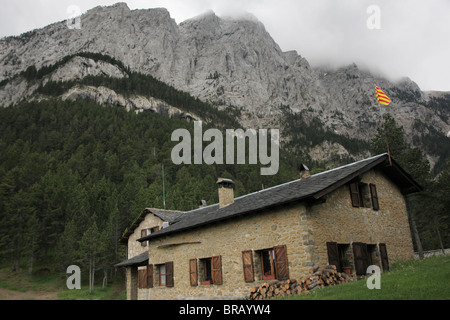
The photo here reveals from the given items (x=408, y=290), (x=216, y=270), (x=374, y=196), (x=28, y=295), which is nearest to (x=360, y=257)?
(x=374, y=196)

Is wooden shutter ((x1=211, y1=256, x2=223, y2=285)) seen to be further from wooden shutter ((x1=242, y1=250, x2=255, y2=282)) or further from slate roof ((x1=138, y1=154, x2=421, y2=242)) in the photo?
slate roof ((x1=138, y1=154, x2=421, y2=242))

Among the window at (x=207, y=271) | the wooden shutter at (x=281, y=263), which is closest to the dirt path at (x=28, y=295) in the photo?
the window at (x=207, y=271)

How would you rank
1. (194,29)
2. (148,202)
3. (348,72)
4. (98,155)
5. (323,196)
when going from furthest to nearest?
(348,72) → (194,29) → (98,155) → (148,202) → (323,196)

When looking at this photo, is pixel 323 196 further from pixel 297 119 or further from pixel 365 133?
pixel 365 133

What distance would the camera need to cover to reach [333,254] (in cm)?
1323

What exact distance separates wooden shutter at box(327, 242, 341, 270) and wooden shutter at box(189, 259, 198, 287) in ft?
22.6

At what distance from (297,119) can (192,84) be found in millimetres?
50330

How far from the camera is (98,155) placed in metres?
67.3

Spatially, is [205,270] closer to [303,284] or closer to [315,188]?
[303,284]

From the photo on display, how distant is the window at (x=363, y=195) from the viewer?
15391 mm

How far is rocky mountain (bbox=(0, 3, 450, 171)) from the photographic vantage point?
5571 inches

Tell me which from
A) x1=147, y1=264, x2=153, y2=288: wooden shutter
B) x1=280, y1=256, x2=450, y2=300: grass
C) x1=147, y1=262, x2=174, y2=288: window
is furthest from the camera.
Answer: x1=147, y1=264, x2=153, y2=288: wooden shutter

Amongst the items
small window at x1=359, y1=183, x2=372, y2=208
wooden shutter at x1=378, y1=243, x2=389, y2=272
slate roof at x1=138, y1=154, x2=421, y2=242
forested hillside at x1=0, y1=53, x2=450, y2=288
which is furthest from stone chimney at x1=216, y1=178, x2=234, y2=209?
forested hillside at x1=0, y1=53, x2=450, y2=288
